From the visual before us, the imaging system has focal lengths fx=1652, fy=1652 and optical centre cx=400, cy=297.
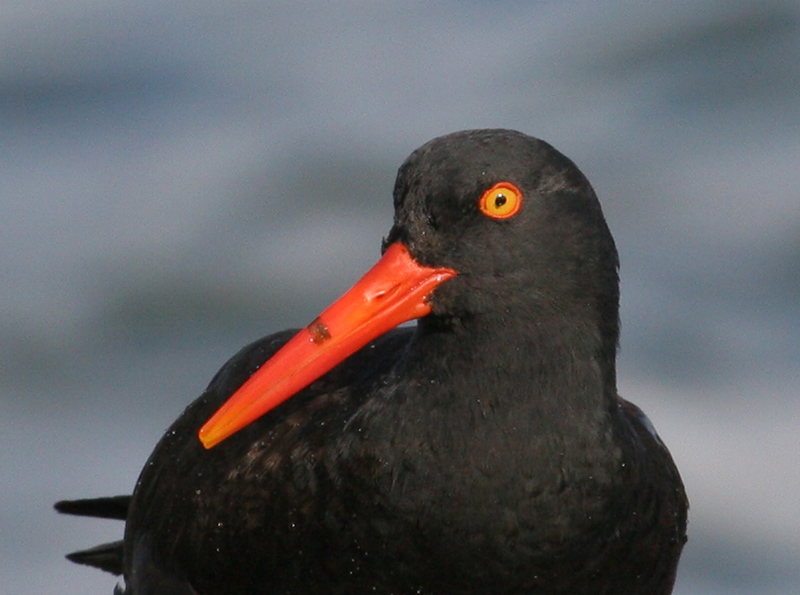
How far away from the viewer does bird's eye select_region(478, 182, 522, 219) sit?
4609 millimetres

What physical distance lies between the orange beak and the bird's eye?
0.74 feet

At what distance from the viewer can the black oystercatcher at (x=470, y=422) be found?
4676 millimetres

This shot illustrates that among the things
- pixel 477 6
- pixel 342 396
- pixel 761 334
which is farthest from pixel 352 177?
pixel 342 396

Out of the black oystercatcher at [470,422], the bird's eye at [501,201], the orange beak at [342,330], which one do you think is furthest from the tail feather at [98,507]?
the bird's eye at [501,201]

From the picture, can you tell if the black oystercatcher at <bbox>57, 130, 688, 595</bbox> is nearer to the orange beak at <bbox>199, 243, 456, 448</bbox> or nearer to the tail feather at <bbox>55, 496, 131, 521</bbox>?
the orange beak at <bbox>199, 243, 456, 448</bbox>

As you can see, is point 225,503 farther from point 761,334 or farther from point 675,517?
point 761,334

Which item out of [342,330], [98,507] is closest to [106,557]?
[98,507]

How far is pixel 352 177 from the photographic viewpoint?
11.0m

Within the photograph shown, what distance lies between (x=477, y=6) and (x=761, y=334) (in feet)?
11.9

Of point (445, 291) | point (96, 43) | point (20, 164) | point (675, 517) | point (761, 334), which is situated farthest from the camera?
point (96, 43)

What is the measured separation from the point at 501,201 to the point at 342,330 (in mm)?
616

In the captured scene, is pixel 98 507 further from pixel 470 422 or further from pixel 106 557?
pixel 470 422

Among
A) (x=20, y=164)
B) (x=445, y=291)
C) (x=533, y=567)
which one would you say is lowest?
(x=533, y=567)

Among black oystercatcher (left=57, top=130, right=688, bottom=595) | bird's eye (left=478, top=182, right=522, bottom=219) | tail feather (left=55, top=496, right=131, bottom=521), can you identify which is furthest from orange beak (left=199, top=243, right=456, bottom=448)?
tail feather (left=55, top=496, right=131, bottom=521)
